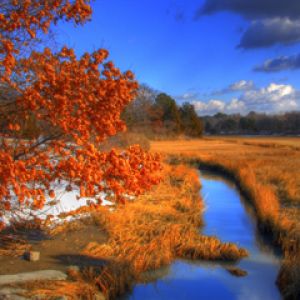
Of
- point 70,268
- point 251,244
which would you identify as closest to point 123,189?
point 70,268

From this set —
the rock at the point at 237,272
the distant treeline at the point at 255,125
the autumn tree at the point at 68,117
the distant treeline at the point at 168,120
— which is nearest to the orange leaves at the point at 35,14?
the autumn tree at the point at 68,117

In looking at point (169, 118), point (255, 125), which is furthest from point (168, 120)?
point (255, 125)

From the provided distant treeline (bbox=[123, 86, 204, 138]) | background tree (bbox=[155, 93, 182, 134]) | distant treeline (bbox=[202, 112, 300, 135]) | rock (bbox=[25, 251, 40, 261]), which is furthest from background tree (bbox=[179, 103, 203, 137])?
rock (bbox=[25, 251, 40, 261])

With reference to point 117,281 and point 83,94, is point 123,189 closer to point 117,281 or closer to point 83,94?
point 83,94

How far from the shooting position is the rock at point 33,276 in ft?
25.0

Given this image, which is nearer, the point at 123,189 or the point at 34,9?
the point at 123,189

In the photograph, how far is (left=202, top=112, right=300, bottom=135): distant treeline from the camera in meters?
131

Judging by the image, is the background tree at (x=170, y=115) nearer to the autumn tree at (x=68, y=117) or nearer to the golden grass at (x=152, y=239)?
the golden grass at (x=152, y=239)

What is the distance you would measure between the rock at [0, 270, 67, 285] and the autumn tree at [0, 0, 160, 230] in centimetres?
142

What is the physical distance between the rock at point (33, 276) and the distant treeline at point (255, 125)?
409 ft

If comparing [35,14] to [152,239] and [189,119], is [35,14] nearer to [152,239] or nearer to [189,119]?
[152,239]

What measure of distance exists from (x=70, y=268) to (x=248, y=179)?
54.5 feet

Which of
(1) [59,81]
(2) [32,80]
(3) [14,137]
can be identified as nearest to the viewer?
(1) [59,81]

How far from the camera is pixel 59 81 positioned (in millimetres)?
6203
